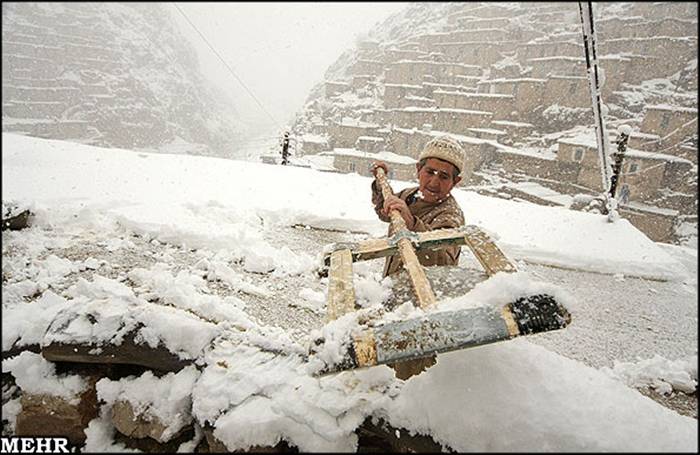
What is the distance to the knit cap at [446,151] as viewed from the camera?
239cm

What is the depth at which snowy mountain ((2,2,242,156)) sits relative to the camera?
11.1ft

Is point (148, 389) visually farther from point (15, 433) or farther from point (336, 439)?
point (336, 439)

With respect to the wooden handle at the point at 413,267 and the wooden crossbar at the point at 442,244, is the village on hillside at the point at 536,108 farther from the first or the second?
the wooden crossbar at the point at 442,244

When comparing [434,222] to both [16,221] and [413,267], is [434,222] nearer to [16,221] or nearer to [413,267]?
[413,267]

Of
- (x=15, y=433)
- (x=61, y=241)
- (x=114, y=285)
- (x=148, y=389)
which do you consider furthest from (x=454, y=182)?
(x=61, y=241)

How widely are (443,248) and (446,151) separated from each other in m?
0.70

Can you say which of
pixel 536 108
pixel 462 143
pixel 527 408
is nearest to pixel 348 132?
pixel 462 143

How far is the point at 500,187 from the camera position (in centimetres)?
2222

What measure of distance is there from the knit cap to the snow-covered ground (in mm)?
997

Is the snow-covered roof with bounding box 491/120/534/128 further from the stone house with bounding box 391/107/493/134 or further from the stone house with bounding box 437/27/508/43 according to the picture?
the stone house with bounding box 437/27/508/43

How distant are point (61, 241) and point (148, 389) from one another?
8.98ft

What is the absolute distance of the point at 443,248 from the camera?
7.24 feet

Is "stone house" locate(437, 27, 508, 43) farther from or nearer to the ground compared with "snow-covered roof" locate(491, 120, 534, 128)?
farther from the ground

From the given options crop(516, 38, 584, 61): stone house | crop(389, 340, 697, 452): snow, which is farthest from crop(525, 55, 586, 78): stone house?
crop(389, 340, 697, 452): snow
